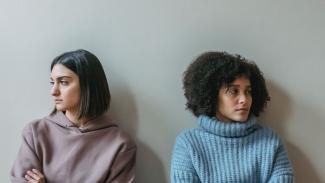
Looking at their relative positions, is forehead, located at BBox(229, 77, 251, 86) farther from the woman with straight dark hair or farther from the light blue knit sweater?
the woman with straight dark hair

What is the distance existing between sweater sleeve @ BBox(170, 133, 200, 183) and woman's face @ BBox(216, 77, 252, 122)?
0.16m

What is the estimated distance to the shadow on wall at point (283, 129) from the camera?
4.35ft

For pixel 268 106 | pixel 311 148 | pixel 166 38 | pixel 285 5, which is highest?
pixel 285 5

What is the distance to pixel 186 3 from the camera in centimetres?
134

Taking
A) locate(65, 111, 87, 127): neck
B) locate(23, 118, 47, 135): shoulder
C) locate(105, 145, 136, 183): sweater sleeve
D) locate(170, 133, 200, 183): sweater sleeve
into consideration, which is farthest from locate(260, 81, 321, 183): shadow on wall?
locate(23, 118, 47, 135): shoulder

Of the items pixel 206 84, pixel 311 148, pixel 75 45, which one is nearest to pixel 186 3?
pixel 206 84

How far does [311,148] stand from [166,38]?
0.61 meters

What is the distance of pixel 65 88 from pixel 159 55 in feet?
1.09

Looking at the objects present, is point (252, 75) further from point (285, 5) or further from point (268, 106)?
point (285, 5)

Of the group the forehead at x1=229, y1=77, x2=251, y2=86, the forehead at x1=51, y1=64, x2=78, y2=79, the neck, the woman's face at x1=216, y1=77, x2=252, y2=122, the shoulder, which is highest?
the forehead at x1=51, y1=64, x2=78, y2=79

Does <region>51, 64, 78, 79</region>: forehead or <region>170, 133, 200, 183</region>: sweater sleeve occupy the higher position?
<region>51, 64, 78, 79</region>: forehead

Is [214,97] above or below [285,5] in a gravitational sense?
below

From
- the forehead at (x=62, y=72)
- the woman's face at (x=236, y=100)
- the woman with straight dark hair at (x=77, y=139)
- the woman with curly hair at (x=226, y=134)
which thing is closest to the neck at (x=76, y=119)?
the woman with straight dark hair at (x=77, y=139)

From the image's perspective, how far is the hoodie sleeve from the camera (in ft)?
3.97
